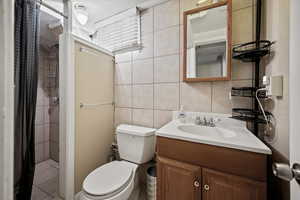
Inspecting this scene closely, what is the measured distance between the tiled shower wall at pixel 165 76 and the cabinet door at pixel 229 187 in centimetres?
60

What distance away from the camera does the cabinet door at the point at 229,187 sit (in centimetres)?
71

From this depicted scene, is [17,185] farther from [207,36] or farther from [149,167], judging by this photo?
[207,36]

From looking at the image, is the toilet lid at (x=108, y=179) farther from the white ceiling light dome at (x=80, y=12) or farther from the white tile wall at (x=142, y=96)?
the white ceiling light dome at (x=80, y=12)

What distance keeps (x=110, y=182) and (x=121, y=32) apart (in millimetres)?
1679

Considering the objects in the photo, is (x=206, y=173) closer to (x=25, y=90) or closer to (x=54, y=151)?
(x=25, y=90)

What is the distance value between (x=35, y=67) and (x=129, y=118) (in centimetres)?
106

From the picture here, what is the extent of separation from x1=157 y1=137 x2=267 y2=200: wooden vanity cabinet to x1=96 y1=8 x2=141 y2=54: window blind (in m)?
1.25

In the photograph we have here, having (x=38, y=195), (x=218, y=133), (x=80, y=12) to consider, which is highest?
(x=80, y=12)

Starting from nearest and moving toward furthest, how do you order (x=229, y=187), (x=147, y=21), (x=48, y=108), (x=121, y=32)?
(x=229, y=187) → (x=147, y=21) → (x=121, y=32) → (x=48, y=108)

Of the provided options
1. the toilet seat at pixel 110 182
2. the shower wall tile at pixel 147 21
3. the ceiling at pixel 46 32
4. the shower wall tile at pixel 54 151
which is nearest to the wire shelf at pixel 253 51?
the shower wall tile at pixel 147 21

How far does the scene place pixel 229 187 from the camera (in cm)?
77

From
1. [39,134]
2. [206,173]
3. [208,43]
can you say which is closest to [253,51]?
[208,43]

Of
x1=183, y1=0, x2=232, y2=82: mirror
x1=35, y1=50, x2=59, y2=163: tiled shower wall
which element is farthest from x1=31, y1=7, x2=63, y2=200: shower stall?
x1=183, y1=0, x2=232, y2=82: mirror

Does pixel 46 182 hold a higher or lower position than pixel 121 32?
lower
